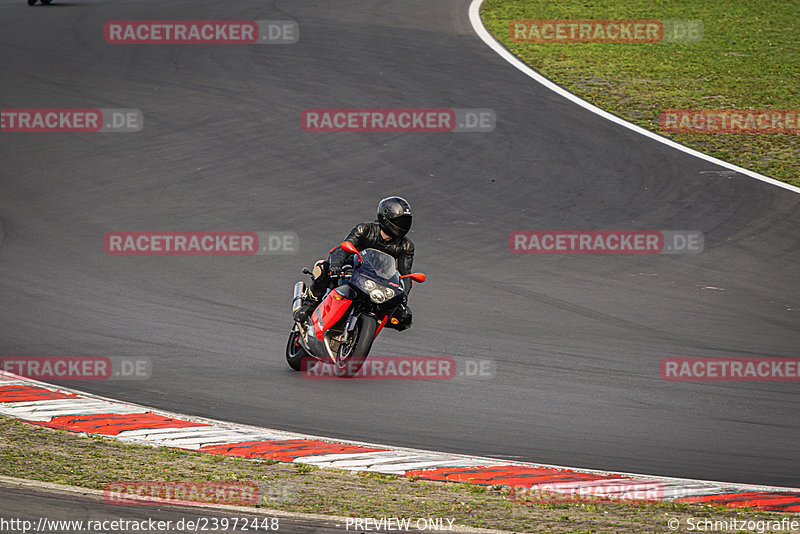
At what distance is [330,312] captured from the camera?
31.1 ft

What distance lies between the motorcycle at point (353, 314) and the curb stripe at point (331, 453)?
5.54 ft

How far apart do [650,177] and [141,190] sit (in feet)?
28.7

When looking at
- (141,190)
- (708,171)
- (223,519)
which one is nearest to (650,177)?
(708,171)

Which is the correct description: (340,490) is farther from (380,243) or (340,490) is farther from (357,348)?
(380,243)

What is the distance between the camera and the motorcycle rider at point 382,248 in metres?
9.40

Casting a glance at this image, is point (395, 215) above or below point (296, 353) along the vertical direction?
above

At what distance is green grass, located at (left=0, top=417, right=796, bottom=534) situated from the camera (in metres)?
5.76

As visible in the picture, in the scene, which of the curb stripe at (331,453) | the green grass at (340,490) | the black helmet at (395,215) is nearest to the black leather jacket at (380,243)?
the black helmet at (395,215)

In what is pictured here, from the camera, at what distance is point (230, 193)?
16688 millimetres

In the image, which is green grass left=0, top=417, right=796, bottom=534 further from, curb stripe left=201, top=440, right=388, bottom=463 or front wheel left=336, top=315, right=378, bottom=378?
front wheel left=336, top=315, right=378, bottom=378

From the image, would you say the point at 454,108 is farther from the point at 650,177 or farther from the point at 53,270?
the point at 53,270

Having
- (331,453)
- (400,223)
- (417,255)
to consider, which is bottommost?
(331,453)

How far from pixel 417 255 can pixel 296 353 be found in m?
4.97

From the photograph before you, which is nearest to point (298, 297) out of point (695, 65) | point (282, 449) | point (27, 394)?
point (27, 394)
